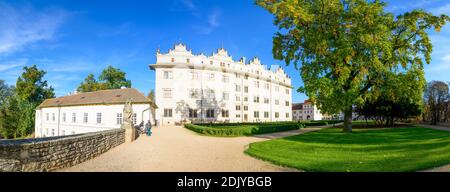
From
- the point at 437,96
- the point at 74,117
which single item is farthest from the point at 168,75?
the point at 437,96

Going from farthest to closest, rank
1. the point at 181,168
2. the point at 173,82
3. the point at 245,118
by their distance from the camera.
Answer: the point at 245,118, the point at 173,82, the point at 181,168

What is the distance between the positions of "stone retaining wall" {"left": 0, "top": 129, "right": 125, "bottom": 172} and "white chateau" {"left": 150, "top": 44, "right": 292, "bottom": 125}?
27.7 meters

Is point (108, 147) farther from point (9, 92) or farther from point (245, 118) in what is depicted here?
point (9, 92)

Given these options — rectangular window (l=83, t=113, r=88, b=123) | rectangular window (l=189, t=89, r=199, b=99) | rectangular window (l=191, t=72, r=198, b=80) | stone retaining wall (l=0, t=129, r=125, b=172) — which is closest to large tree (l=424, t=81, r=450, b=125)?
rectangular window (l=189, t=89, r=199, b=99)

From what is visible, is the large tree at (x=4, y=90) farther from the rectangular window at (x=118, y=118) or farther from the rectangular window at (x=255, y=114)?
the rectangular window at (x=255, y=114)

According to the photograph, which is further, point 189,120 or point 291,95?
point 291,95

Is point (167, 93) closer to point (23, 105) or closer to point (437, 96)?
point (23, 105)

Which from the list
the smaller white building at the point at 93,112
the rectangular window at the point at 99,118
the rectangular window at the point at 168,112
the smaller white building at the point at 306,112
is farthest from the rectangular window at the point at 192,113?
the smaller white building at the point at 306,112

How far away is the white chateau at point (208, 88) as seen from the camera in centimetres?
3788

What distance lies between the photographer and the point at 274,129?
24.6 m

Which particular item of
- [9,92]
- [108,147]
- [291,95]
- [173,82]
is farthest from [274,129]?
[9,92]

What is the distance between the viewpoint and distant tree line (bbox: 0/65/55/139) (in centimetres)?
4469

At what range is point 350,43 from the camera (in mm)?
17094
